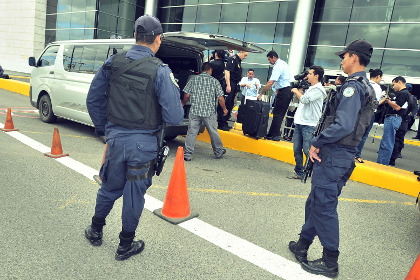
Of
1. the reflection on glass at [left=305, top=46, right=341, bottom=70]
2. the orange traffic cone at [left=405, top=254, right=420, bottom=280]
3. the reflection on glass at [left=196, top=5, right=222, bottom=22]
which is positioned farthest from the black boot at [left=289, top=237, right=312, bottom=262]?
the reflection on glass at [left=196, top=5, right=222, bottom=22]

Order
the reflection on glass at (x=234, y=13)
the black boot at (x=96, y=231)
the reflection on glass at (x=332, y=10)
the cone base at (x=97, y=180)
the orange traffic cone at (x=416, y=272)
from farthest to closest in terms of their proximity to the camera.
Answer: the reflection on glass at (x=234, y=13), the reflection on glass at (x=332, y=10), the cone base at (x=97, y=180), the black boot at (x=96, y=231), the orange traffic cone at (x=416, y=272)

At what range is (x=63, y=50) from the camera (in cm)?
699

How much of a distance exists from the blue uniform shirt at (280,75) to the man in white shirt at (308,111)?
1.50 meters

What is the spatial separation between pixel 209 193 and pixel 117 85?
2.22 meters

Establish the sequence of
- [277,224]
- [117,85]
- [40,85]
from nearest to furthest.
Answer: [117,85] → [277,224] → [40,85]

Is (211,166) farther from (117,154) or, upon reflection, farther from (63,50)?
(63,50)

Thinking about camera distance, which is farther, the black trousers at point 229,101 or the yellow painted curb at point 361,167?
the black trousers at point 229,101

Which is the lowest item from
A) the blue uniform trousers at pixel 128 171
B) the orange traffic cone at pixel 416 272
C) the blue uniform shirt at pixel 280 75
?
the orange traffic cone at pixel 416 272

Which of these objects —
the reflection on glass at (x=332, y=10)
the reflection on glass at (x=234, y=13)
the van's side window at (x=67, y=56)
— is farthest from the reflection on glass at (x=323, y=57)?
the van's side window at (x=67, y=56)

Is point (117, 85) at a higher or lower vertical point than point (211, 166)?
higher

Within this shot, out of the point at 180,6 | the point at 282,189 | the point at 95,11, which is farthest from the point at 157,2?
the point at 282,189

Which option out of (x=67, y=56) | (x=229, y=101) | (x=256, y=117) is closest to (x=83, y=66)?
(x=67, y=56)

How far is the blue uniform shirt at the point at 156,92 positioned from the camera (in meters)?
2.38

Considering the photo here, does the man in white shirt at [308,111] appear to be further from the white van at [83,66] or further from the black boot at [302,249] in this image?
the black boot at [302,249]
